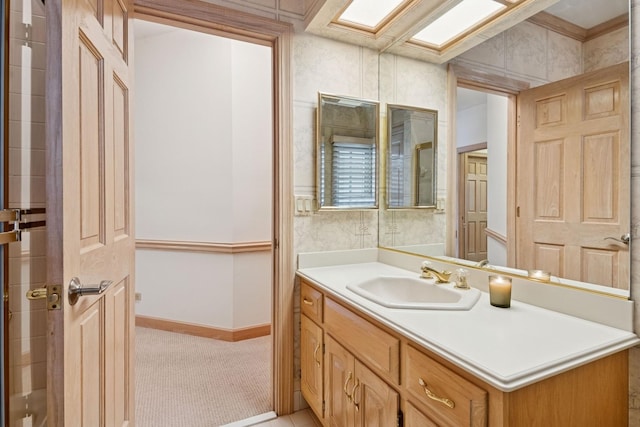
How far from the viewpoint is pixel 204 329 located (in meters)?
3.01

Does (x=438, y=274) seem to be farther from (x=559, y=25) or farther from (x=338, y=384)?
(x=559, y=25)

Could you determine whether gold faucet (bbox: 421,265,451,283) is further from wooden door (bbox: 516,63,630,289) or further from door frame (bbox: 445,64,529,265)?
wooden door (bbox: 516,63,630,289)

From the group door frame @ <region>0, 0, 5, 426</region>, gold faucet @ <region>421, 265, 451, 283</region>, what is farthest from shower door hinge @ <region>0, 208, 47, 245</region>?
gold faucet @ <region>421, 265, 451, 283</region>

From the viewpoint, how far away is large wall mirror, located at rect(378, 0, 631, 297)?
994 millimetres

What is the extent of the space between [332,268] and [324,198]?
42 centimetres

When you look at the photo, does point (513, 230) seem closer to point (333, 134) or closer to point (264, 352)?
point (333, 134)

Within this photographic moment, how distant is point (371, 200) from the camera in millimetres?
2070

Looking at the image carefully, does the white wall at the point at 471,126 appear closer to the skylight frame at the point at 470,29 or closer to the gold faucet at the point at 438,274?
the skylight frame at the point at 470,29

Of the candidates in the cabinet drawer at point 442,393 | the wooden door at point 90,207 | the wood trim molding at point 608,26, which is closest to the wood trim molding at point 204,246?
the wooden door at point 90,207

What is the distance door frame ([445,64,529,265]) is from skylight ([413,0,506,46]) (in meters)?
0.18

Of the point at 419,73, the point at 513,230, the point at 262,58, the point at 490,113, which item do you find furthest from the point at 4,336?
the point at 262,58

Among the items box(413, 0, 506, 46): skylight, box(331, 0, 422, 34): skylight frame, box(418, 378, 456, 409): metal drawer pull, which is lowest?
box(418, 378, 456, 409): metal drawer pull

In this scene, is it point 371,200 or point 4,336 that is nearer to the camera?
point 4,336

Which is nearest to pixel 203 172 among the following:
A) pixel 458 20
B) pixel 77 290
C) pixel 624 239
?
pixel 77 290
